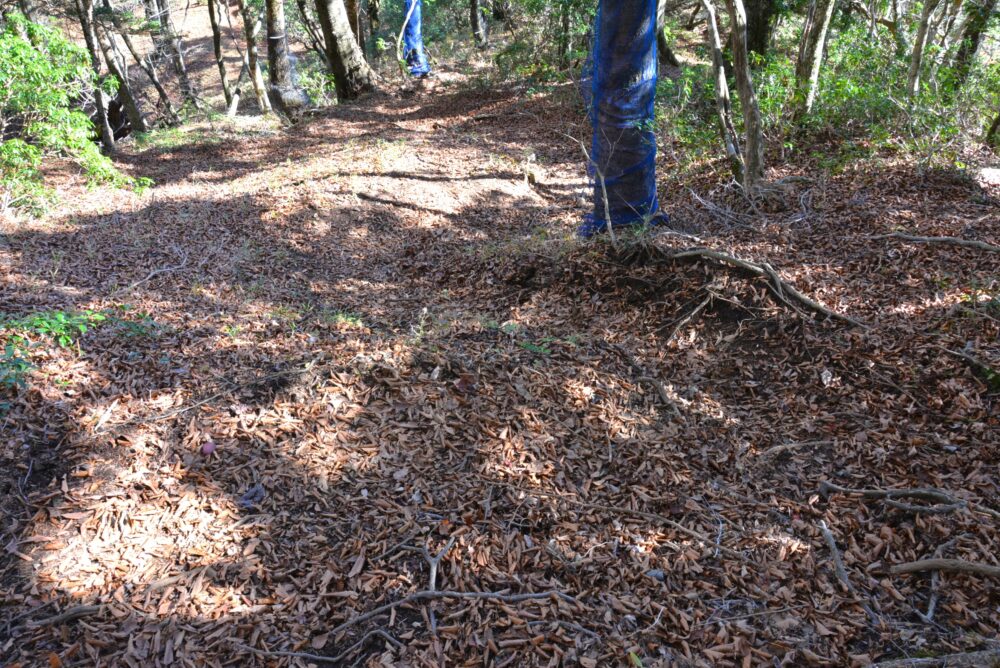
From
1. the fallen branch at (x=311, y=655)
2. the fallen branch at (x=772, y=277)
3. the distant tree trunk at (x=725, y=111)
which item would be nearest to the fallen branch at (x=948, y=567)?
the fallen branch at (x=772, y=277)

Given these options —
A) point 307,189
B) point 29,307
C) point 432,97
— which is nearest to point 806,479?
point 29,307

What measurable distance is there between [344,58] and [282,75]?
60.8 inches

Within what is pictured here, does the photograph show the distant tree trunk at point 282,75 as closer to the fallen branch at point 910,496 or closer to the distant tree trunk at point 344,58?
the distant tree trunk at point 344,58

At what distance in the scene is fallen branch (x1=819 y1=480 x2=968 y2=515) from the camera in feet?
9.70

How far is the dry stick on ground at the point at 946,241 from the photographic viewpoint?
4824mm

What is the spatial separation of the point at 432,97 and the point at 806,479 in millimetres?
13306

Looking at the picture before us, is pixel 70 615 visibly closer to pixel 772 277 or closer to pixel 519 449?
pixel 519 449

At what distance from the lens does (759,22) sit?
10055mm

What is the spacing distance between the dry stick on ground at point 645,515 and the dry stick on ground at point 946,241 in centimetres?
386

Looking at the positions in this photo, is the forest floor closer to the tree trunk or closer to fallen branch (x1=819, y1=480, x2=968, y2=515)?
fallen branch (x1=819, y1=480, x2=968, y2=515)

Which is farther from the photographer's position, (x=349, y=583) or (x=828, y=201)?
(x=828, y=201)

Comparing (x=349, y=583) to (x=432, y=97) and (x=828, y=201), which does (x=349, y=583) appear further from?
(x=432, y=97)

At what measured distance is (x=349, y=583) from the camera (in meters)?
2.74

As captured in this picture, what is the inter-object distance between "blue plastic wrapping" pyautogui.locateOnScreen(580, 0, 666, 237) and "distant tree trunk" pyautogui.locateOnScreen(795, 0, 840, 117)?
4049 mm
